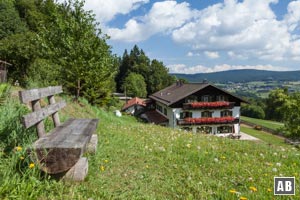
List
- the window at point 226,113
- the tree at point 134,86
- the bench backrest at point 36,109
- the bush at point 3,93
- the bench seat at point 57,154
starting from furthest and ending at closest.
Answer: the tree at point 134,86
the window at point 226,113
the bush at point 3,93
the bench backrest at point 36,109
the bench seat at point 57,154

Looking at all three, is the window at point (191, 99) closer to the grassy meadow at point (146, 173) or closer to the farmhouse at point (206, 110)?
the farmhouse at point (206, 110)

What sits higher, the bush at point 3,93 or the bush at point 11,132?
the bush at point 3,93

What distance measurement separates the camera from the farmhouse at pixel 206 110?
3212 cm

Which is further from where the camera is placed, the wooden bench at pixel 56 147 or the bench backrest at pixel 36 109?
the bench backrest at pixel 36 109

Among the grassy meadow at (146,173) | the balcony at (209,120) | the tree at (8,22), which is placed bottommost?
the balcony at (209,120)

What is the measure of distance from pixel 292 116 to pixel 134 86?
42.5 metres

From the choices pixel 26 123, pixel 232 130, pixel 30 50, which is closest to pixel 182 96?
pixel 232 130

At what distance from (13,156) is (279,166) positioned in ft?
12.3

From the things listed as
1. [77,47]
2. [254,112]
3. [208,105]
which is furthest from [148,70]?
[77,47]

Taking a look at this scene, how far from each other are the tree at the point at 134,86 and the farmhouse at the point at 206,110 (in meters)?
36.1

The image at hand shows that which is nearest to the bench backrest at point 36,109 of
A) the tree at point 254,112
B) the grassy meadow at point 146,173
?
the grassy meadow at point 146,173

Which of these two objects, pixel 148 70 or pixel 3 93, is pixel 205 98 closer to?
pixel 3 93

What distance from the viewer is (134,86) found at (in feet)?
227

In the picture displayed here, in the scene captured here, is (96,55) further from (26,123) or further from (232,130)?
(232,130)
